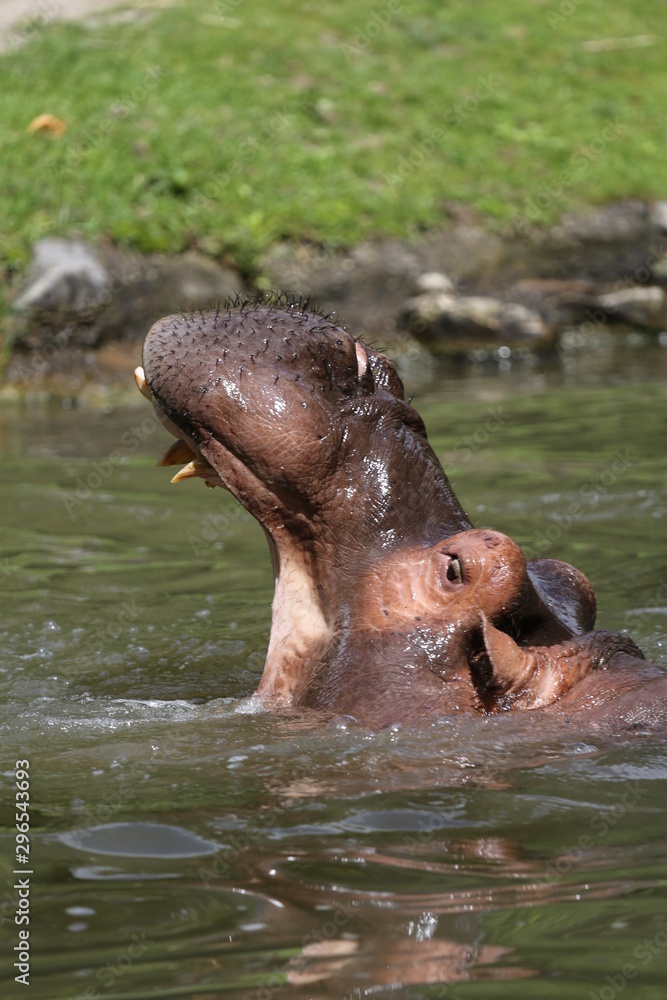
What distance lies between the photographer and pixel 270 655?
3.41 metres

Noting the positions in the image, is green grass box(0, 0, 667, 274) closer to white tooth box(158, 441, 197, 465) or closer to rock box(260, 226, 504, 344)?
rock box(260, 226, 504, 344)

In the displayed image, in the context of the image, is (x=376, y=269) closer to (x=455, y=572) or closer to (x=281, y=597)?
(x=281, y=597)

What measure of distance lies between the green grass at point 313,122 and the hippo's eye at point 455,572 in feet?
27.8

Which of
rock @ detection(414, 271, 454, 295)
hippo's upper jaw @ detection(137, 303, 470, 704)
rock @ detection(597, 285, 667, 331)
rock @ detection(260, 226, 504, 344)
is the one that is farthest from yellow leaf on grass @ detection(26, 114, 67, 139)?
hippo's upper jaw @ detection(137, 303, 470, 704)

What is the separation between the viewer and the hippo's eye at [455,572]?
311 cm

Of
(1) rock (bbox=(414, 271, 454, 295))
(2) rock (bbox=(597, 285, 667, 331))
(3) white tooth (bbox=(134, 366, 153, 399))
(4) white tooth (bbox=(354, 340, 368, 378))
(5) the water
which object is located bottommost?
(2) rock (bbox=(597, 285, 667, 331))

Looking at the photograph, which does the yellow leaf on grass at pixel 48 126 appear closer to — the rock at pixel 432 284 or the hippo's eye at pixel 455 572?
the rock at pixel 432 284

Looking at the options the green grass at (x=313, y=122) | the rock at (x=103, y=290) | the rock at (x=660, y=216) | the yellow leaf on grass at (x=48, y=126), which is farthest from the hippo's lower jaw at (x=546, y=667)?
the rock at (x=660, y=216)

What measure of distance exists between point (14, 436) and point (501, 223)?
6.11 m

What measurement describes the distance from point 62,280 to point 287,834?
863 centimetres

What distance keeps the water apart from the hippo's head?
236 millimetres

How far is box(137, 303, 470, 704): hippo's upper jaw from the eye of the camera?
3.19 meters

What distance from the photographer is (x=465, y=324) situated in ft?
39.9

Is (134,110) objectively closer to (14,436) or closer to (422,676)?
(14,436)
